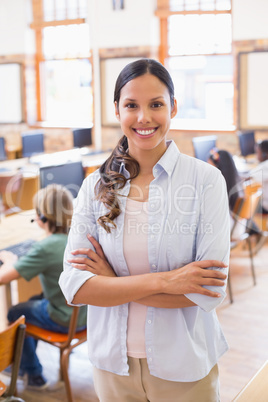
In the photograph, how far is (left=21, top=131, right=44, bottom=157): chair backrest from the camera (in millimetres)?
6938

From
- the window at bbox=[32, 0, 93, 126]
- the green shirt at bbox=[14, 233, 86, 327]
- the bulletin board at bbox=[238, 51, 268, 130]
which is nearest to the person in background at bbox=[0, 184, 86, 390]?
the green shirt at bbox=[14, 233, 86, 327]

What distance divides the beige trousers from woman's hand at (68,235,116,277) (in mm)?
248

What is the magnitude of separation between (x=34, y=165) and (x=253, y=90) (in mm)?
3106

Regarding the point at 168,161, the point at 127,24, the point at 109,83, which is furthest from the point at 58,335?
the point at 127,24

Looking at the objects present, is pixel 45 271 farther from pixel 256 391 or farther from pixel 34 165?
pixel 34 165

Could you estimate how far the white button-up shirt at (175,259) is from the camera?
135cm

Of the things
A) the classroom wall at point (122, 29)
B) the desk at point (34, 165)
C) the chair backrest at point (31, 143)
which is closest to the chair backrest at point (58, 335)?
the desk at point (34, 165)

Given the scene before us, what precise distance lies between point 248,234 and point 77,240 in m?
2.99

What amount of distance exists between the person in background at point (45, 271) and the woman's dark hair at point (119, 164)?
1.21 meters

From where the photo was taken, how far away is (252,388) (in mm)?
1381

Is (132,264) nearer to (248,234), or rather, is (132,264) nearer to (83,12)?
(248,234)

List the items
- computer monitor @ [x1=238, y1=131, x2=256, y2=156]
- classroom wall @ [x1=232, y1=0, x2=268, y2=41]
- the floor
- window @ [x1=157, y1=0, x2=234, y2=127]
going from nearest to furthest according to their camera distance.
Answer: the floor → computer monitor @ [x1=238, y1=131, x2=256, y2=156] → classroom wall @ [x1=232, y1=0, x2=268, y2=41] → window @ [x1=157, y1=0, x2=234, y2=127]

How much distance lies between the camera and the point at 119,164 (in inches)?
58.2

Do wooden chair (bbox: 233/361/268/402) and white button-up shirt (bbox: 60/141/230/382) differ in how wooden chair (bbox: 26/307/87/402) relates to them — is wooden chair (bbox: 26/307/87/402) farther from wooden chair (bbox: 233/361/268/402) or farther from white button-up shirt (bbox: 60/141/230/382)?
wooden chair (bbox: 233/361/268/402)
